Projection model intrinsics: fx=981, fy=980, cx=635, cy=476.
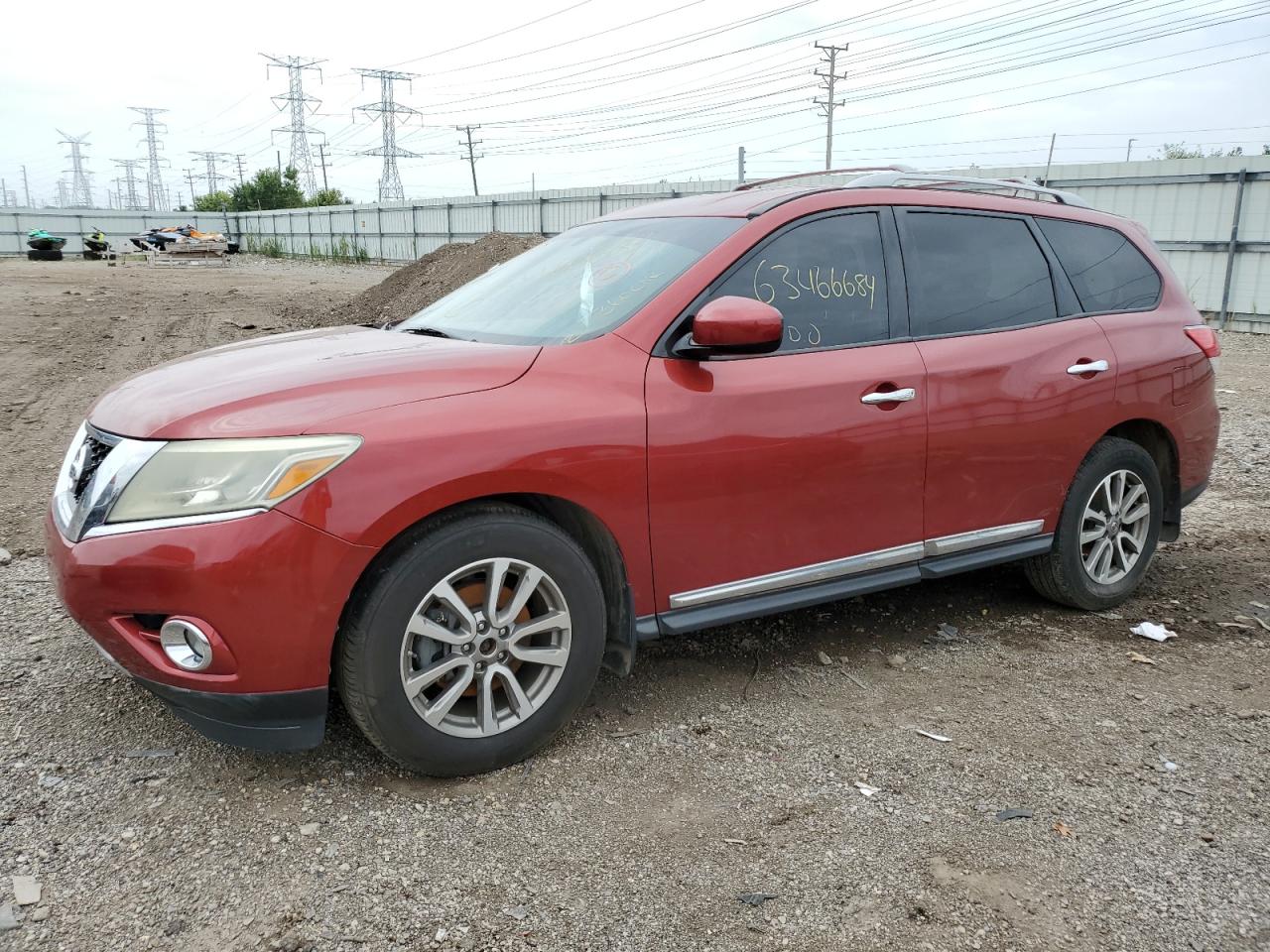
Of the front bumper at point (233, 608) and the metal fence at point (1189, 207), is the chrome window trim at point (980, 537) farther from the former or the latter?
the metal fence at point (1189, 207)

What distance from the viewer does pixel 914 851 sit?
2.70 m

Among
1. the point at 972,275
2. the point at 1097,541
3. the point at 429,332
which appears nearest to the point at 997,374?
the point at 972,275

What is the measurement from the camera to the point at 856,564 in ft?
11.9

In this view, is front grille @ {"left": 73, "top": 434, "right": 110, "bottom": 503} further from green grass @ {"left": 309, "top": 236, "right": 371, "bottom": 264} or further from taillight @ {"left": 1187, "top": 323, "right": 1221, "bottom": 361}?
green grass @ {"left": 309, "top": 236, "right": 371, "bottom": 264}

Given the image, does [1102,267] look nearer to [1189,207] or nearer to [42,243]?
[1189,207]

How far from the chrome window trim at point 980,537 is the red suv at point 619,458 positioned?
2 centimetres

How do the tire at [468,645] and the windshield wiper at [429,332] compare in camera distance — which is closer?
the tire at [468,645]

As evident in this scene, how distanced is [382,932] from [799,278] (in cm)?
251

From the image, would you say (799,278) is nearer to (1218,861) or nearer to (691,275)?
(691,275)

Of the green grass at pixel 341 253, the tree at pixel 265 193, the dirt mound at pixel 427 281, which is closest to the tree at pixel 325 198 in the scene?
the tree at pixel 265 193

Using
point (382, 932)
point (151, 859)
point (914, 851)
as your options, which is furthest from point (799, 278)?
point (151, 859)

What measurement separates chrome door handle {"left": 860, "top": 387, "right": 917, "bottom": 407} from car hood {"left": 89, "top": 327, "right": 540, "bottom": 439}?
122cm

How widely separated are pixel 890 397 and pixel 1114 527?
162cm

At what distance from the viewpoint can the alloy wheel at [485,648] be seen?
2.83 meters
